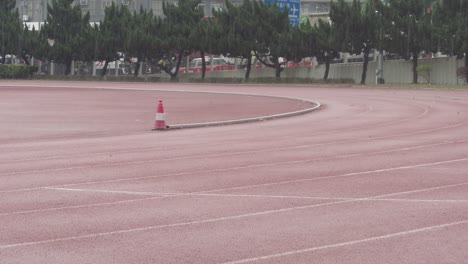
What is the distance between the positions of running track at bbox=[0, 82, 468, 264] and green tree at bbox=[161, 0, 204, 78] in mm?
53149

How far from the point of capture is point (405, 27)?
61.4 metres

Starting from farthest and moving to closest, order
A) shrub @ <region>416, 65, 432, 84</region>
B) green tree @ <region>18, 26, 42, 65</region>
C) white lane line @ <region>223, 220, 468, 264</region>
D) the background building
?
the background building → green tree @ <region>18, 26, 42, 65</region> → shrub @ <region>416, 65, 432, 84</region> → white lane line @ <region>223, 220, 468, 264</region>

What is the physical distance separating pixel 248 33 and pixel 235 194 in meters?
63.0

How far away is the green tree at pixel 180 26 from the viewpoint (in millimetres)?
76812

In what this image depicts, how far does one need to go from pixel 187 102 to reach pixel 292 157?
22504mm

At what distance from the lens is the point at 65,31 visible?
85.5 meters

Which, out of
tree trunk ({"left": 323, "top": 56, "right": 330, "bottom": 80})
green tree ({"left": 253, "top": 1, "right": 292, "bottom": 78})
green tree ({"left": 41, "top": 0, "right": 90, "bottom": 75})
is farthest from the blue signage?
green tree ({"left": 41, "top": 0, "right": 90, "bottom": 75})

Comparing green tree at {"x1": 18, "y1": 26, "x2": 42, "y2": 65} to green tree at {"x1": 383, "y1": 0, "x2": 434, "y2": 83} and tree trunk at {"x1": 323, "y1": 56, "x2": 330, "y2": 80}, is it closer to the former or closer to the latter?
tree trunk at {"x1": 323, "y1": 56, "x2": 330, "y2": 80}

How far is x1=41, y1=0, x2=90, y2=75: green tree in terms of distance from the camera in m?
83.5

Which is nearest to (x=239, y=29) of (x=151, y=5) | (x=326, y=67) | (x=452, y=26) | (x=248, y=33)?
(x=248, y=33)

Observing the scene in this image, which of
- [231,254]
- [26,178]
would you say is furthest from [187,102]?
[231,254]

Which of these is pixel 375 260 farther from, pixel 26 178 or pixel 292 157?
pixel 292 157

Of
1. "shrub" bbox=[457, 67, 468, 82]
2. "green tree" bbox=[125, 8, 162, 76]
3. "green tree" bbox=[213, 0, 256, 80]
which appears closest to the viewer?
"shrub" bbox=[457, 67, 468, 82]

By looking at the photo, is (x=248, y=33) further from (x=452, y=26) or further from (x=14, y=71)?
(x=14, y=71)
